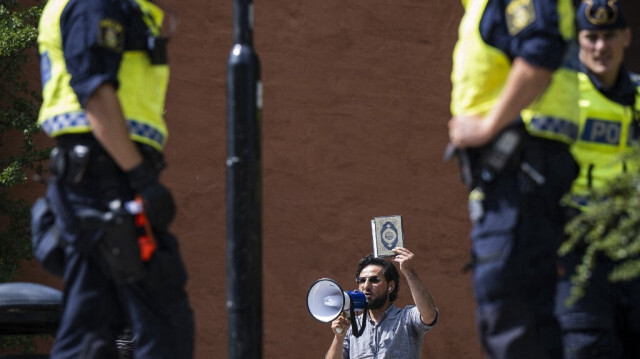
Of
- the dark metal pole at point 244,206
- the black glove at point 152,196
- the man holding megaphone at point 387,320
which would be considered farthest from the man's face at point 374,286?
the black glove at point 152,196

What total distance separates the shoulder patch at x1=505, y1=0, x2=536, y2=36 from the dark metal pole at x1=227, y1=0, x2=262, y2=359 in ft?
2.63

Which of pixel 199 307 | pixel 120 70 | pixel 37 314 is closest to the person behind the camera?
pixel 120 70

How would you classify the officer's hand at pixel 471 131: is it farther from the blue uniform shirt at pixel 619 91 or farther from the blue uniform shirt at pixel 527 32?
the blue uniform shirt at pixel 619 91

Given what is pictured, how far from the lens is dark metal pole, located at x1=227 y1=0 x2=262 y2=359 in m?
3.64

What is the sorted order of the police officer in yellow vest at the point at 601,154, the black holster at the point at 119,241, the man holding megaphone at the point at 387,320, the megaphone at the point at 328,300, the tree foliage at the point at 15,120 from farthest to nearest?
the tree foliage at the point at 15,120 < the man holding megaphone at the point at 387,320 < the megaphone at the point at 328,300 < the police officer in yellow vest at the point at 601,154 < the black holster at the point at 119,241

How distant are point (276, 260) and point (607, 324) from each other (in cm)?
479

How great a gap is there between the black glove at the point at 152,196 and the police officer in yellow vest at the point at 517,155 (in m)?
Answer: 0.90

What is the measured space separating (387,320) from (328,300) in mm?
453

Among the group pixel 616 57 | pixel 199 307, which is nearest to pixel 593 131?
pixel 616 57

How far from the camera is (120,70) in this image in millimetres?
3736

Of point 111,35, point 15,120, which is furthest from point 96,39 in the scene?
point 15,120

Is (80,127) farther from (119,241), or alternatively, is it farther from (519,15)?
(519,15)

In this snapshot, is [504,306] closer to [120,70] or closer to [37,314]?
[120,70]

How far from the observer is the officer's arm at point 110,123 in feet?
11.7
